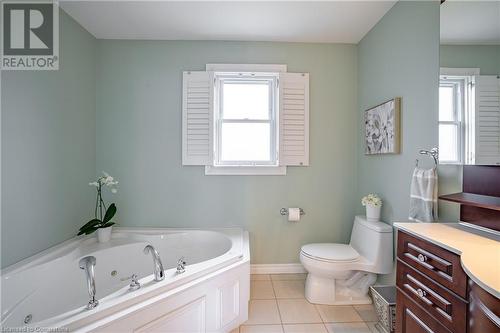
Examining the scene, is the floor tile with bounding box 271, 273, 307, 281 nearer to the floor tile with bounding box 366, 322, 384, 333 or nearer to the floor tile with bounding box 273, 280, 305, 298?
the floor tile with bounding box 273, 280, 305, 298

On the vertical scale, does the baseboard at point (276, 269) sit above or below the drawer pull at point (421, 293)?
below

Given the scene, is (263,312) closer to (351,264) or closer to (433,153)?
(351,264)

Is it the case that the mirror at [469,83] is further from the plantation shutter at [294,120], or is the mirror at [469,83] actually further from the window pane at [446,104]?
the plantation shutter at [294,120]

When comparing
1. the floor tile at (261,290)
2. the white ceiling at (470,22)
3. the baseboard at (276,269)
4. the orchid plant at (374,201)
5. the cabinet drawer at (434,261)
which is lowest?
the floor tile at (261,290)

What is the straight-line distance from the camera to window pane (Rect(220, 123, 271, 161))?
8.76 ft

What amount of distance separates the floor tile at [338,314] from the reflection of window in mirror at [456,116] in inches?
55.6

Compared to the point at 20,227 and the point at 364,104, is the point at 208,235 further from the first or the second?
the point at 364,104

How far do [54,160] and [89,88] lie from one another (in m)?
0.89

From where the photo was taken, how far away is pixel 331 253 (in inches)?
83.7

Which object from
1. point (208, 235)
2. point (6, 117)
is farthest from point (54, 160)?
point (208, 235)

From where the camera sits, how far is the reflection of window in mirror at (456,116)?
130cm

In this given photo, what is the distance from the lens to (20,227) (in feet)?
5.58
